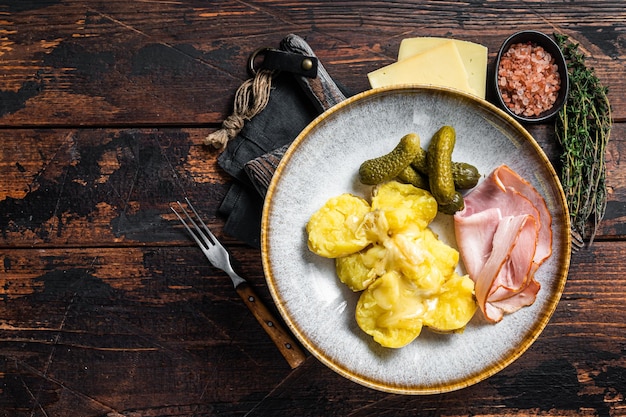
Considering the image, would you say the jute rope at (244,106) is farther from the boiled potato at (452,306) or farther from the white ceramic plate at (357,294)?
the boiled potato at (452,306)

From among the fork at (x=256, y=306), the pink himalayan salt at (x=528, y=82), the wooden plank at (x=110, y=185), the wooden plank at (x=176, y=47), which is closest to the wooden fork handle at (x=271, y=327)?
the fork at (x=256, y=306)

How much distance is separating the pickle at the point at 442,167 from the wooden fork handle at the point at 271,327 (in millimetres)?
692

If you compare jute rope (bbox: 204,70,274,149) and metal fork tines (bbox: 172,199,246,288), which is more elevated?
jute rope (bbox: 204,70,274,149)

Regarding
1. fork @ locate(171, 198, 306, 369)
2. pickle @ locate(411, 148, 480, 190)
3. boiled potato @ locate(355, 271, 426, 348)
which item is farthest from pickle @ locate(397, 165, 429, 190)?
fork @ locate(171, 198, 306, 369)

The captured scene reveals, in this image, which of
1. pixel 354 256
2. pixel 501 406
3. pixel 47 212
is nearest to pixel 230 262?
pixel 354 256

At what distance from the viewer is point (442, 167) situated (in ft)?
5.70

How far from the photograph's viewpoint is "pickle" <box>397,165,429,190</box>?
71.7 inches

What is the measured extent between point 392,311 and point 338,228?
0.29 meters

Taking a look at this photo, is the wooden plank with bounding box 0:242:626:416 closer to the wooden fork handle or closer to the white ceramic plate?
the wooden fork handle

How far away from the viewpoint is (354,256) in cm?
178

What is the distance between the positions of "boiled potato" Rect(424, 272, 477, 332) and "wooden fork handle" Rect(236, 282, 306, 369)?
496mm

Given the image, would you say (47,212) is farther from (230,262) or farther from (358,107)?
(358,107)

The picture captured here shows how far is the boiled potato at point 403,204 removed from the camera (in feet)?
5.63

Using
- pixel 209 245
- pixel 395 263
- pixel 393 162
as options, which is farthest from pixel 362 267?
pixel 209 245
